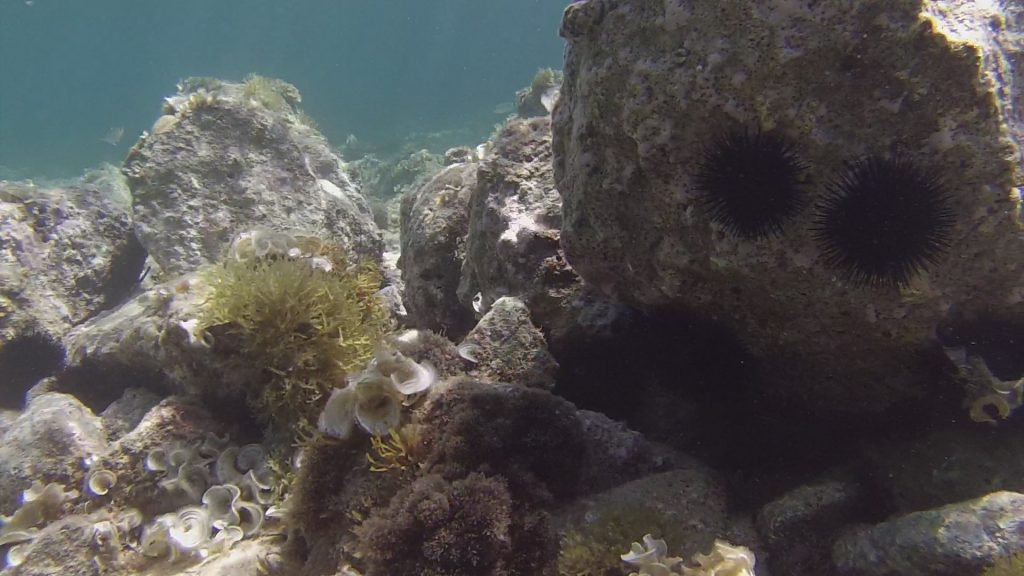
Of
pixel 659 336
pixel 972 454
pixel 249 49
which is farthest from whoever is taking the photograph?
pixel 249 49

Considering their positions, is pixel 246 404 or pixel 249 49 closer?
pixel 246 404

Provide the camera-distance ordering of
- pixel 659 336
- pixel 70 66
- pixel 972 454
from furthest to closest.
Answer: pixel 70 66 < pixel 659 336 < pixel 972 454

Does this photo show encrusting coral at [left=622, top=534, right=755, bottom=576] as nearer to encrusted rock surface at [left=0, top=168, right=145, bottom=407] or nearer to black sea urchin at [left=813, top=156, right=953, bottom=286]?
black sea urchin at [left=813, top=156, right=953, bottom=286]

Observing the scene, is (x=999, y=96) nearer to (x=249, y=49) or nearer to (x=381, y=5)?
(x=249, y=49)

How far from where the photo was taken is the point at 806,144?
2.88 meters

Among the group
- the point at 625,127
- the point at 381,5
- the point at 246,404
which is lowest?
the point at 246,404

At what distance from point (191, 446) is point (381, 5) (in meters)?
124

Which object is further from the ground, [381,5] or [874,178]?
[381,5]

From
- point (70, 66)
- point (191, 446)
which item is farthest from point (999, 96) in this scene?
point (70, 66)

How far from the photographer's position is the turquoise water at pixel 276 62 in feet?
133

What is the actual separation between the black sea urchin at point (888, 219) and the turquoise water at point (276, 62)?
A: 26.2 metres

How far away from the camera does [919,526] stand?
2689 mm

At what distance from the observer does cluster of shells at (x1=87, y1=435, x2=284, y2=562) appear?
4.35 meters

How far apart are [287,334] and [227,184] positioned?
176 inches
